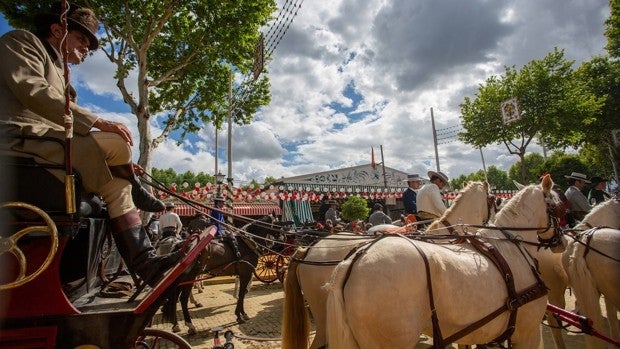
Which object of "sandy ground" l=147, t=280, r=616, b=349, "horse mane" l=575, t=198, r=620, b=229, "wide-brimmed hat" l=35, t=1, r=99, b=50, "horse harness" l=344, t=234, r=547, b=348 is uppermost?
"wide-brimmed hat" l=35, t=1, r=99, b=50

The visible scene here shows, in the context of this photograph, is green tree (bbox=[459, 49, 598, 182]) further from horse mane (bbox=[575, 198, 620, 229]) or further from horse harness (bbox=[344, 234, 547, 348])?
horse harness (bbox=[344, 234, 547, 348])

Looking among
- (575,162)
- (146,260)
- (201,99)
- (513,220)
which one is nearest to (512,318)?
(513,220)

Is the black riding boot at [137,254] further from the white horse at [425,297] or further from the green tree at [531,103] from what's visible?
the green tree at [531,103]

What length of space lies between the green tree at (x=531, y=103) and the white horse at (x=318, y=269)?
17579 millimetres

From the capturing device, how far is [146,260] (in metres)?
2.16

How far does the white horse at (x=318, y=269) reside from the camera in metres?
3.59

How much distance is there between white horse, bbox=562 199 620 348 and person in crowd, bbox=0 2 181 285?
499cm

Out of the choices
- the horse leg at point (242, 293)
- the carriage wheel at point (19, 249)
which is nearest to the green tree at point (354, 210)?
the horse leg at point (242, 293)

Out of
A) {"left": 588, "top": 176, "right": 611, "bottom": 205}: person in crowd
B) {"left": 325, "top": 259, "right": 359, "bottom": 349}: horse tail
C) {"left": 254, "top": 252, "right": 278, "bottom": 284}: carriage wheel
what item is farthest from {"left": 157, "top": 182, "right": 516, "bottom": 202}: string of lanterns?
{"left": 325, "top": 259, "right": 359, "bottom": 349}: horse tail

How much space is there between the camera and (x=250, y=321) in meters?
6.70

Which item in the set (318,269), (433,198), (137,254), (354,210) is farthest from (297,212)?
(137,254)

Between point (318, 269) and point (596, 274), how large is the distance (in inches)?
147

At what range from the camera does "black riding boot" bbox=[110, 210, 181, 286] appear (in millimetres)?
2137

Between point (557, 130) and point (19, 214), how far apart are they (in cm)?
2347
